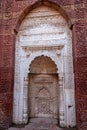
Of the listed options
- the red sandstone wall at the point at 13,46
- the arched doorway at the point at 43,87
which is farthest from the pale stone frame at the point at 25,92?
the red sandstone wall at the point at 13,46

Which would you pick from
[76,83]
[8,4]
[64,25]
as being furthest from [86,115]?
[8,4]

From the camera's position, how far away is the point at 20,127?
4555 mm

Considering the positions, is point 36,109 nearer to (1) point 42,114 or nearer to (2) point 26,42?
(1) point 42,114

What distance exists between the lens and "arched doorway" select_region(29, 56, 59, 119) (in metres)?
5.07

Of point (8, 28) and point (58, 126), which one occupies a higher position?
point (8, 28)

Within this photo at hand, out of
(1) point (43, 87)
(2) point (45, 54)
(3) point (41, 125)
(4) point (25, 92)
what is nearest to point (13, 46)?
(2) point (45, 54)

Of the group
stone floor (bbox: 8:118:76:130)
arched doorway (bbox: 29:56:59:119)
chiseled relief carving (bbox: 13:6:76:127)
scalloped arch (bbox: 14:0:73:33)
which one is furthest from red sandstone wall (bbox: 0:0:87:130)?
arched doorway (bbox: 29:56:59:119)

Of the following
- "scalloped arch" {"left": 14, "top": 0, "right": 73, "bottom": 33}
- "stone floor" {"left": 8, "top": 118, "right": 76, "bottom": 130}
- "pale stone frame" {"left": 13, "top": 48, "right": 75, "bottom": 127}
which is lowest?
"stone floor" {"left": 8, "top": 118, "right": 76, "bottom": 130}

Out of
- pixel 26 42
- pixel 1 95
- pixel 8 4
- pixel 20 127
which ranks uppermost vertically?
pixel 8 4

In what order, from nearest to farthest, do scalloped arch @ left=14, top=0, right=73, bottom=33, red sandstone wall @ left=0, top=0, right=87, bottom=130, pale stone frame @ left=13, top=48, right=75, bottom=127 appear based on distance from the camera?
1. red sandstone wall @ left=0, top=0, right=87, bottom=130
2. pale stone frame @ left=13, top=48, right=75, bottom=127
3. scalloped arch @ left=14, top=0, right=73, bottom=33

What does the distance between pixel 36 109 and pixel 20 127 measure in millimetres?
763

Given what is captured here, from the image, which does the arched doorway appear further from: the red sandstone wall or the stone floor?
the red sandstone wall

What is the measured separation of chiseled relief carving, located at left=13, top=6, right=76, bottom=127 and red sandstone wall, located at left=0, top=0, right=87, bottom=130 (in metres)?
0.24

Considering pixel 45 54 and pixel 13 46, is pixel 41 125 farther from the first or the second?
pixel 13 46
